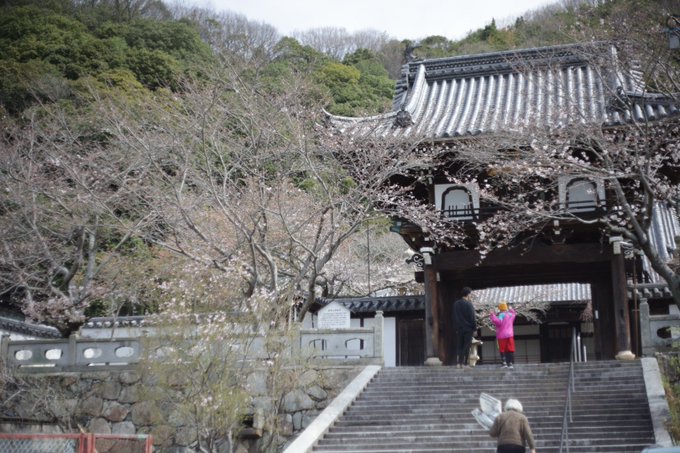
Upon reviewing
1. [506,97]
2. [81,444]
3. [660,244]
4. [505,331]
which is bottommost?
[81,444]

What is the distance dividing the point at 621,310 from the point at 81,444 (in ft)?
39.5

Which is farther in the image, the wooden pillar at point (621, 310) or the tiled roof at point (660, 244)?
the tiled roof at point (660, 244)

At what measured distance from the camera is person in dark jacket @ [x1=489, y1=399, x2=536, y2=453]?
32.3ft

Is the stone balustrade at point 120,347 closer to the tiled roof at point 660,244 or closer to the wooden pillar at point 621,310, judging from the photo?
the wooden pillar at point 621,310

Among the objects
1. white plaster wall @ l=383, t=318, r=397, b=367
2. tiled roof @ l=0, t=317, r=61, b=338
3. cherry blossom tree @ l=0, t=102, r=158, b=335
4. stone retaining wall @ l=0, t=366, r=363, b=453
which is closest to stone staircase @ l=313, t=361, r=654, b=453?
stone retaining wall @ l=0, t=366, r=363, b=453

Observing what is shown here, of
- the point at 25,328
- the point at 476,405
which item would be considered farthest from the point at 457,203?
the point at 25,328

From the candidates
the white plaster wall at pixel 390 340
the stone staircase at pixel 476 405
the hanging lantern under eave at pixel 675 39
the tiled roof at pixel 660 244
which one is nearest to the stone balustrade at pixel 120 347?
the stone staircase at pixel 476 405

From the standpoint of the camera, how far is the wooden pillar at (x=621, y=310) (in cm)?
1722

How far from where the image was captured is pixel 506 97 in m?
22.1

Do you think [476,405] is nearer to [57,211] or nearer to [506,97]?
[506,97]

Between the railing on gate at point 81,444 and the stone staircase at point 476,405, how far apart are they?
11.2 ft

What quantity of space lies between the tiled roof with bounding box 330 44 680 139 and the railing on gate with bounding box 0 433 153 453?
864 cm

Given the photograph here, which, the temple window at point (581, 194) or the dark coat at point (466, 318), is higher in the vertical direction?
the temple window at point (581, 194)

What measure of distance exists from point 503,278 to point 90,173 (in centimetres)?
1102
